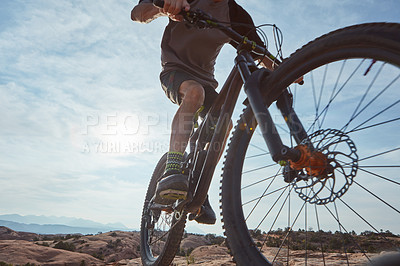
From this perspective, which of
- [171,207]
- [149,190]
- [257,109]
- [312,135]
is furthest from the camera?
[149,190]

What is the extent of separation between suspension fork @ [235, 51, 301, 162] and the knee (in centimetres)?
54

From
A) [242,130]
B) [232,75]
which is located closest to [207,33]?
[232,75]

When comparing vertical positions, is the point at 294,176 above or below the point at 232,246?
above

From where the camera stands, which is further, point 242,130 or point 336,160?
point 242,130

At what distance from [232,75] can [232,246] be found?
4.91ft

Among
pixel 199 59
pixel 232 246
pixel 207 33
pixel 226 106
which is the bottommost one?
pixel 232 246

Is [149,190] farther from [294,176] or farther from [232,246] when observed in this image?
[294,176]

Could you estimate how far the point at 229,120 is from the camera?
8.32 ft

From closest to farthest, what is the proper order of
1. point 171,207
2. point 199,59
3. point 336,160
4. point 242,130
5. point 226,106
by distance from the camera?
point 336,160 < point 242,130 < point 226,106 < point 171,207 < point 199,59

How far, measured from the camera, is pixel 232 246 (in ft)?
6.24

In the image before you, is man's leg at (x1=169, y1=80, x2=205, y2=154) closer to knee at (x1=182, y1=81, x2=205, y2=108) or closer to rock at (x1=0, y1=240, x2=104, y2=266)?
knee at (x1=182, y1=81, x2=205, y2=108)

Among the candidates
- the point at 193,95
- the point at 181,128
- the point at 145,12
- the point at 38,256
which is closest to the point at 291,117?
the point at 193,95

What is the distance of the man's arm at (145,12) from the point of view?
2531 mm

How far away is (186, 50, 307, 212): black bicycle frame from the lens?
179 cm
